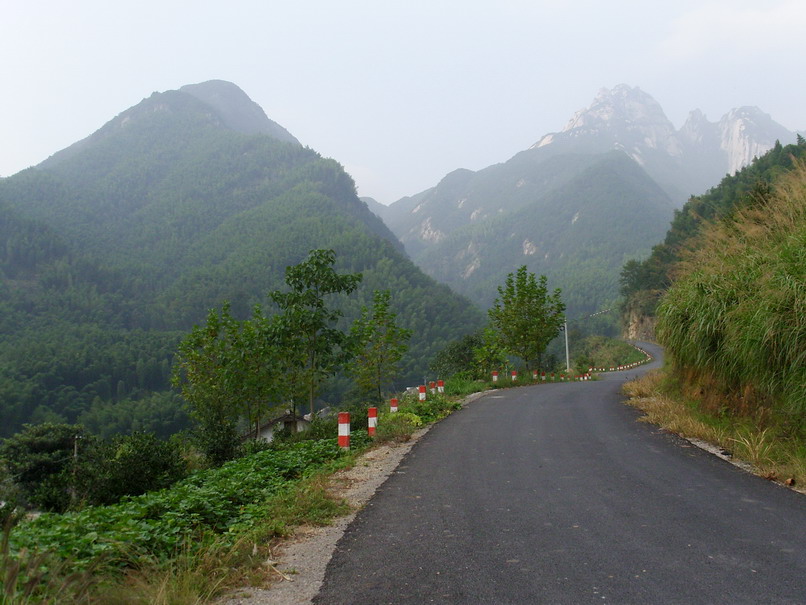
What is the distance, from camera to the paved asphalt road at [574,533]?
148 inches

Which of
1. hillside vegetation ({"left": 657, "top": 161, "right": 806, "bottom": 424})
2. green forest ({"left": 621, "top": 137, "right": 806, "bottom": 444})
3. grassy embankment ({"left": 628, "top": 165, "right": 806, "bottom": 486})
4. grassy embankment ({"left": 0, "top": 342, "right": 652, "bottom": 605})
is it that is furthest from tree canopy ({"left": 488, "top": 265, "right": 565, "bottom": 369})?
grassy embankment ({"left": 0, "top": 342, "right": 652, "bottom": 605})

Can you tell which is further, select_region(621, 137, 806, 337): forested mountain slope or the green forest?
select_region(621, 137, 806, 337): forested mountain slope

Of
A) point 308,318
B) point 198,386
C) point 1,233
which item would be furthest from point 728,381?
point 1,233

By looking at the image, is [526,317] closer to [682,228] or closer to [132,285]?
[682,228]

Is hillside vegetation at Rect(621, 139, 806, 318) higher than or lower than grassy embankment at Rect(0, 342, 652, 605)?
higher

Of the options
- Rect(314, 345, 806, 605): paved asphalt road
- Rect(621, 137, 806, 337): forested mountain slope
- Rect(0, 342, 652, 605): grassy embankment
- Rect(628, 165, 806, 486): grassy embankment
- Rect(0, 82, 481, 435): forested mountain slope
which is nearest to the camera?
Rect(0, 342, 652, 605): grassy embankment

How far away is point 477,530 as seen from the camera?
5.03m

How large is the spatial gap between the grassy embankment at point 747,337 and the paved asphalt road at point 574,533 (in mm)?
775

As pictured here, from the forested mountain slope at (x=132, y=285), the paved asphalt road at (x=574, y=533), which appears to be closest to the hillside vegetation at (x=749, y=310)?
the paved asphalt road at (x=574, y=533)

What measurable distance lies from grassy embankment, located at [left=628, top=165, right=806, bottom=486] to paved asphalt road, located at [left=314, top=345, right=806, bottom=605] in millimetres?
775

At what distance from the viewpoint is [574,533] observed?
486cm

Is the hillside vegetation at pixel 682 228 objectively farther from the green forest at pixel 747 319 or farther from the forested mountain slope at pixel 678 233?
the green forest at pixel 747 319

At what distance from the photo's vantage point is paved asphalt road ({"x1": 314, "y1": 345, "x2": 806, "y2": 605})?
3.77m

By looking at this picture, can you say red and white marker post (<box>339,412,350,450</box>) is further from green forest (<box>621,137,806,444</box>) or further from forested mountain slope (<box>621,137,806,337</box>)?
forested mountain slope (<box>621,137,806,337</box>)
